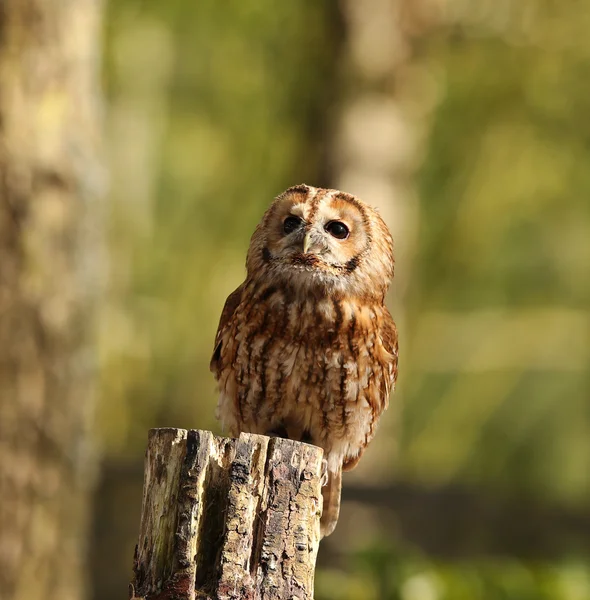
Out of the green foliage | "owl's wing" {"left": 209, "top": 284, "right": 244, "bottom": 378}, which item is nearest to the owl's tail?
"owl's wing" {"left": 209, "top": 284, "right": 244, "bottom": 378}

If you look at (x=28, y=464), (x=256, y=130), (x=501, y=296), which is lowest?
(x=28, y=464)

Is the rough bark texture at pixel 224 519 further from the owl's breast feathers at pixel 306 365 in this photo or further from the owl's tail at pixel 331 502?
the owl's tail at pixel 331 502

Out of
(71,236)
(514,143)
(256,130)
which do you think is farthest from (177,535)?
(256,130)

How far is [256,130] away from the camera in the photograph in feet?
43.6

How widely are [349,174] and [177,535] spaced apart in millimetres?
5446

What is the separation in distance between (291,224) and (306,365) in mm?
440

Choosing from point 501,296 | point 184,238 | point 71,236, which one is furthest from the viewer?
point 501,296

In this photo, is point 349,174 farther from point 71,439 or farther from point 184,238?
point 184,238

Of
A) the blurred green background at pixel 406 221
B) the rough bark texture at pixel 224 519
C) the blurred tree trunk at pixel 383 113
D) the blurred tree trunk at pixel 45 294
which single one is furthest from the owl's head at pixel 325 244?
the blurred tree trunk at pixel 383 113

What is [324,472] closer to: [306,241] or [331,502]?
[331,502]

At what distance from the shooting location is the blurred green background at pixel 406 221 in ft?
24.7

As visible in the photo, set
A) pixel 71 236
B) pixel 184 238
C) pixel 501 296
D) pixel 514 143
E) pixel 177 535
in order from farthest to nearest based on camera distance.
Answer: pixel 501 296 < pixel 184 238 < pixel 514 143 < pixel 71 236 < pixel 177 535

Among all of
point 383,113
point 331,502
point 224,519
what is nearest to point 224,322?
point 331,502

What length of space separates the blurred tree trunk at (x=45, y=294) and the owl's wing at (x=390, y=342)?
1.68 meters
